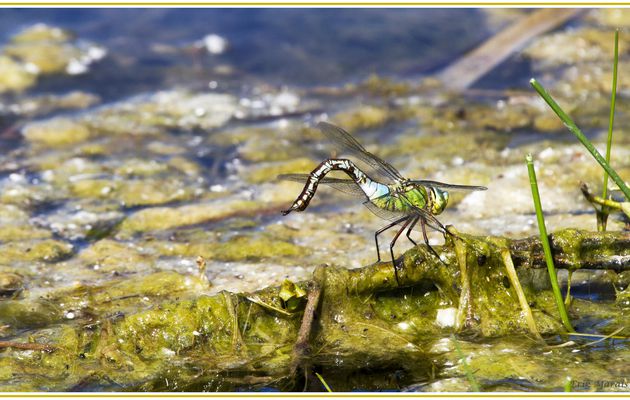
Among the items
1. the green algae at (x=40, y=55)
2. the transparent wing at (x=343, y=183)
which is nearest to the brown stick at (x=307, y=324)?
the transparent wing at (x=343, y=183)

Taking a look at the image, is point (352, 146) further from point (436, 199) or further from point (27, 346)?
point (27, 346)

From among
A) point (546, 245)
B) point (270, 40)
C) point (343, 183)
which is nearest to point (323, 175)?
point (343, 183)

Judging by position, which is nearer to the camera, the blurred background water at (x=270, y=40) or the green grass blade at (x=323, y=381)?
the green grass blade at (x=323, y=381)

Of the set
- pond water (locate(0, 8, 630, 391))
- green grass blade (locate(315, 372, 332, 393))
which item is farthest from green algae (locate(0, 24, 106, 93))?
green grass blade (locate(315, 372, 332, 393))

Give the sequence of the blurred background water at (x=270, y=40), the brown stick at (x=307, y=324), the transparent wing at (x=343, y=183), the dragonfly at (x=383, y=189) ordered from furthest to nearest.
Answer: the blurred background water at (x=270, y=40)
the transparent wing at (x=343, y=183)
the dragonfly at (x=383, y=189)
the brown stick at (x=307, y=324)

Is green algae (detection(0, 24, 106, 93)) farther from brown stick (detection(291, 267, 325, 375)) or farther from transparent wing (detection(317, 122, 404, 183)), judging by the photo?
brown stick (detection(291, 267, 325, 375))

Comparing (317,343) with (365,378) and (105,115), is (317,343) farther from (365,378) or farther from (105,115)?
(105,115)

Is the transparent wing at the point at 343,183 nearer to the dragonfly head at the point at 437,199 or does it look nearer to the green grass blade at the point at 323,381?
the dragonfly head at the point at 437,199
